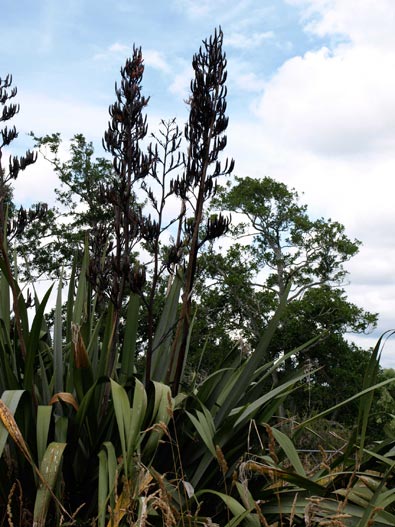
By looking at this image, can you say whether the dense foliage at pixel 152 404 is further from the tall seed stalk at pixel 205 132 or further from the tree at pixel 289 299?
the tree at pixel 289 299

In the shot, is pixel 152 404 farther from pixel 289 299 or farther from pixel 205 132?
pixel 289 299

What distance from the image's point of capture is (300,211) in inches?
1037

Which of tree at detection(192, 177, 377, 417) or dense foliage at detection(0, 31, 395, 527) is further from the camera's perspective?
tree at detection(192, 177, 377, 417)

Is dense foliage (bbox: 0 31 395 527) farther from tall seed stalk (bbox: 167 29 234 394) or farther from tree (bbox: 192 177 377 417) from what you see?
tree (bbox: 192 177 377 417)

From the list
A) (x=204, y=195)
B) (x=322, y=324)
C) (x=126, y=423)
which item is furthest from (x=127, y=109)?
(x=322, y=324)

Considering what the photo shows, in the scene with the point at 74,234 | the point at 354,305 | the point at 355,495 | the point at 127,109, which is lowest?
the point at 355,495

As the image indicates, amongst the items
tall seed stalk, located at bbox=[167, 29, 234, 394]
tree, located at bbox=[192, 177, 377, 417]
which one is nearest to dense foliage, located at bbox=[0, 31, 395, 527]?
tall seed stalk, located at bbox=[167, 29, 234, 394]

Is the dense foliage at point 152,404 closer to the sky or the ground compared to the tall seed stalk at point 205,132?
closer to the ground

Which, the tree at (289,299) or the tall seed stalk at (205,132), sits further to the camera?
the tree at (289,299)

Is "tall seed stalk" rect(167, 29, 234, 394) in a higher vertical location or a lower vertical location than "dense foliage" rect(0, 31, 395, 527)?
higher

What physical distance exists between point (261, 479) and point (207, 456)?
477 mm

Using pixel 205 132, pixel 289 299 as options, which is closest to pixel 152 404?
pixel 205 132

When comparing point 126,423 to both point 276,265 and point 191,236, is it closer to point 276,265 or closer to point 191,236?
point 191,236

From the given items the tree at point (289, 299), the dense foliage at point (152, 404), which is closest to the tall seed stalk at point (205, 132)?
the dense foliage at point (152, 404)
